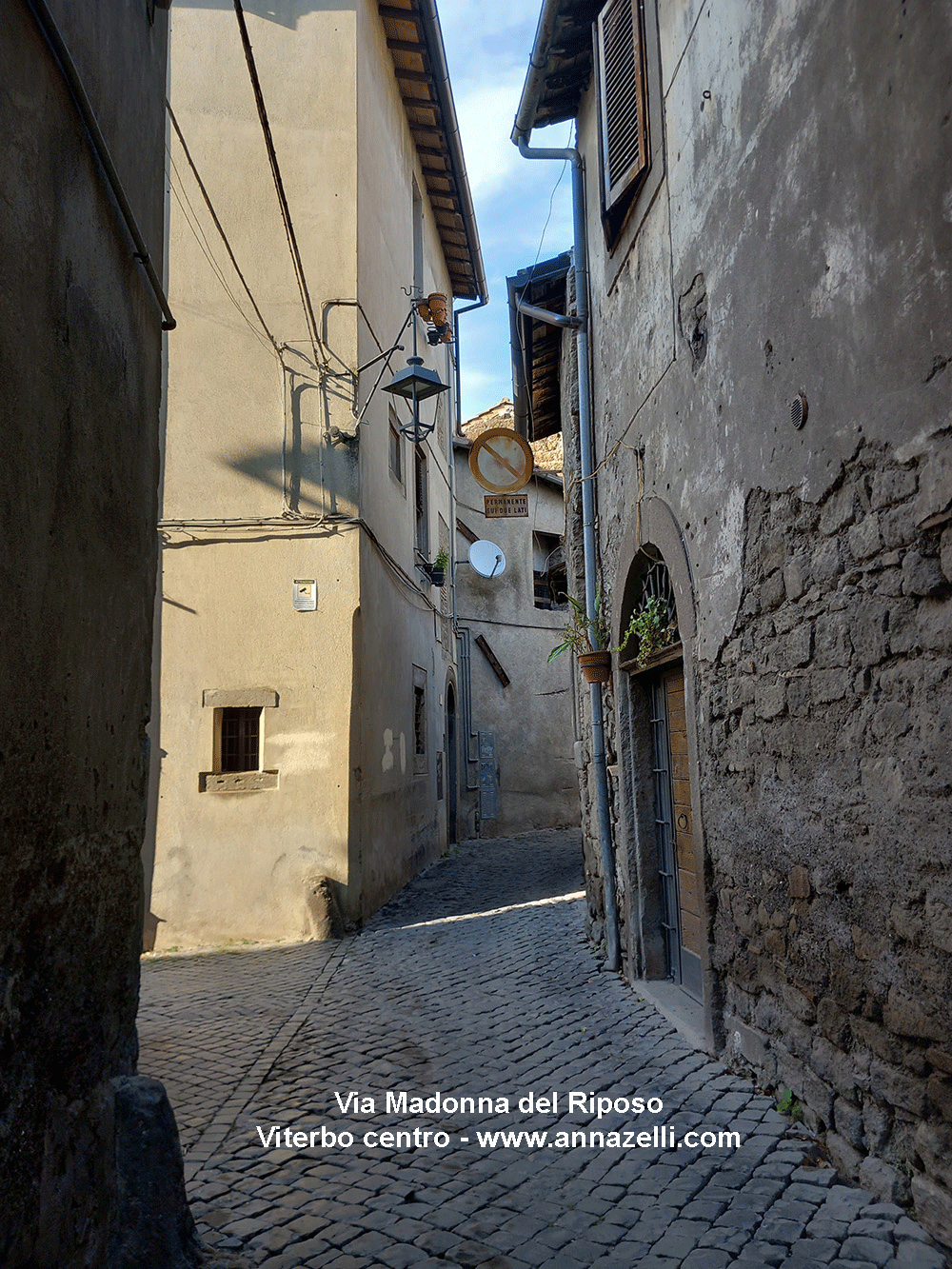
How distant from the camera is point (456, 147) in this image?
1217 cm

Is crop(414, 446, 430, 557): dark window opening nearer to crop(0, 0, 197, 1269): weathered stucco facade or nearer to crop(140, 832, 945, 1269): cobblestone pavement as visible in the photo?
crop(140, 832, 945, 1269): cobblestone pavement

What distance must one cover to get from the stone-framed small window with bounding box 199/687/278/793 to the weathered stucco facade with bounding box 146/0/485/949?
0.08ft

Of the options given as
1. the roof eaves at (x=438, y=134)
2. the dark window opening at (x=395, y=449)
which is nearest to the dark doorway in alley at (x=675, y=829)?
the dark window opening at (x=395, y=449)

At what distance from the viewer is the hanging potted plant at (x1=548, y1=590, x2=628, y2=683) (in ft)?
20.8

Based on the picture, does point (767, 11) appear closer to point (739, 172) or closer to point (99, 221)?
point (739, 172)

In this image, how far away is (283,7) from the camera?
29.3 ft

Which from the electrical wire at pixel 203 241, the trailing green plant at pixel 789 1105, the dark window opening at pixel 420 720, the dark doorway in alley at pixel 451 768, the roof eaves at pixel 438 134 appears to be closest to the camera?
the trailing green plant at pixel 789 1105

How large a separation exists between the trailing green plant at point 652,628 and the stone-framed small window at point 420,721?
6102 mm

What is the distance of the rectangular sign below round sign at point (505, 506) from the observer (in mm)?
11391

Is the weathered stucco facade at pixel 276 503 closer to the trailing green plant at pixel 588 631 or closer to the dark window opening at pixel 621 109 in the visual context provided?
the trailing green plant at pixel 588 631

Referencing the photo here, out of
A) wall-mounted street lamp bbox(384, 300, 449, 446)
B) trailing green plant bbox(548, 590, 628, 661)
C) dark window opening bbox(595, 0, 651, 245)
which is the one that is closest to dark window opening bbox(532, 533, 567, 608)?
wall-mounted street lamp bbox(384, 300, 449, 446)

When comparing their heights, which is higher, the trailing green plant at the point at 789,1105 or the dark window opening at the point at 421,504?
the dark window opening at the point at 421,504

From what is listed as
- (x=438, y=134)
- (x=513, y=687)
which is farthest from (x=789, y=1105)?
(x=513, y=687)

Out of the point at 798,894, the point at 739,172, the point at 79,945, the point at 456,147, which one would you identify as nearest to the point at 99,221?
the point at 79,945
